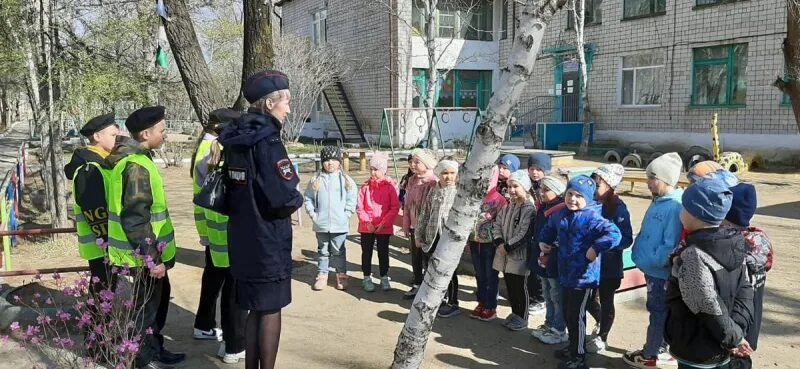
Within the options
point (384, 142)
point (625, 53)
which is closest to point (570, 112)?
point (625, 53)

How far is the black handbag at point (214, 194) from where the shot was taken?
10.6 ft

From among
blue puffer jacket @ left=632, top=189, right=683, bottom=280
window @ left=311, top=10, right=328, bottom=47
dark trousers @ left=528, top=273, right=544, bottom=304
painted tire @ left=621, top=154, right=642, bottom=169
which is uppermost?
window @ left=311, top=10, right=328, bottom=47

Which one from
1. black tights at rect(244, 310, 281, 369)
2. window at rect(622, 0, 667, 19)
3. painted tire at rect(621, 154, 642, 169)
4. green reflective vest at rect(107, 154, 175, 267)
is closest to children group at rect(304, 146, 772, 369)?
black tights at rect(244, 310, 281, 369)

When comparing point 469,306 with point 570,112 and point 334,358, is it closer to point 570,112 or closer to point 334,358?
point 334,358

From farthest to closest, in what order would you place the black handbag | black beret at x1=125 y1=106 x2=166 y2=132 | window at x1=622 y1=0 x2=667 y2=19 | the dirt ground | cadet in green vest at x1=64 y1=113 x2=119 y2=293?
window at x1=622 y1=0 x2=667 y2=19
the dirt ground
black beret at x1=125 y1=106 x2=166 y2=132
cadet in green vest at x1=64 y1=113 x2=119 y2=293
the black handbag

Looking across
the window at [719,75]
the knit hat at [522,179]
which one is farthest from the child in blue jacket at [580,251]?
the window at [719,75]

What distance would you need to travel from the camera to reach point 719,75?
57.9 ft

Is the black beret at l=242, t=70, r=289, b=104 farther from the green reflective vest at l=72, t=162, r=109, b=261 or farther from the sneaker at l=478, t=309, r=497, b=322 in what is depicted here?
the sneaker at l=478, t=309, r=497, b=322

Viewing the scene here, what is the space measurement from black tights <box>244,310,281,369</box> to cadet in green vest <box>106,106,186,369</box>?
66 cm

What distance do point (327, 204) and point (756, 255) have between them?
3.66 meters

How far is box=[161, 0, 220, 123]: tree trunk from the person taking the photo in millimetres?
6641

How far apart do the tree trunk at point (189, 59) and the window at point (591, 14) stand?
16712mm

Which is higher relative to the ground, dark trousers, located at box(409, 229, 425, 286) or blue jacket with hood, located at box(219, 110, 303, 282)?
blue jacket with hood, located at box(219, 110, 303, 282)

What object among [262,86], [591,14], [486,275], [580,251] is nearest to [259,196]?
[262,86]
